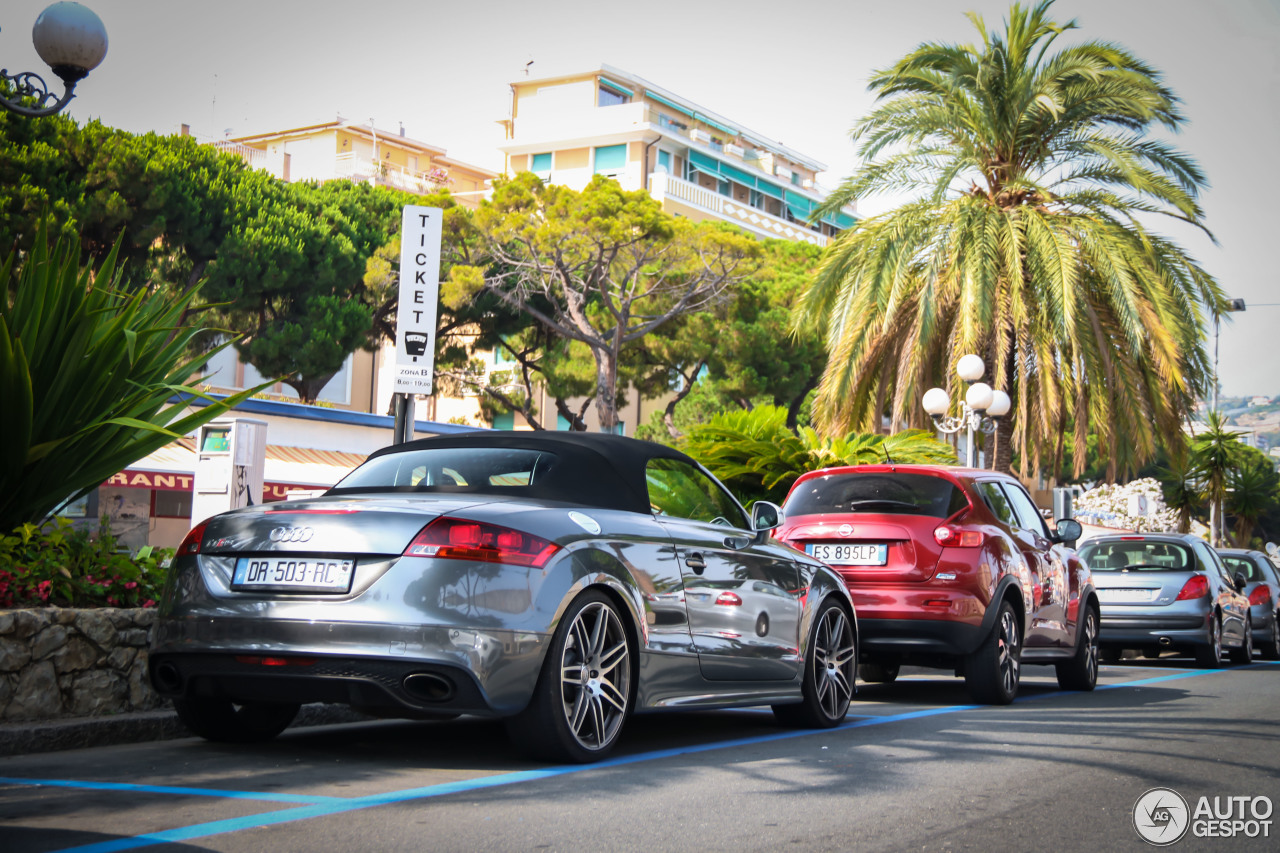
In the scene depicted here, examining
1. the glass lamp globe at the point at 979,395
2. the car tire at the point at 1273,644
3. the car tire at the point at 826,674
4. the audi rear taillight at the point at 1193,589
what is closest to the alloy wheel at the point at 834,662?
the car tire at the point at 826,674

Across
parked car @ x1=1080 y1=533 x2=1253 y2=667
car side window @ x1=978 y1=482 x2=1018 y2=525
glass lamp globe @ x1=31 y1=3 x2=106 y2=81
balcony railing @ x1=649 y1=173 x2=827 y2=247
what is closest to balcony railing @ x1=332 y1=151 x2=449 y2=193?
balcony railing @ x1=649 y1=173 x2=827 y2=247

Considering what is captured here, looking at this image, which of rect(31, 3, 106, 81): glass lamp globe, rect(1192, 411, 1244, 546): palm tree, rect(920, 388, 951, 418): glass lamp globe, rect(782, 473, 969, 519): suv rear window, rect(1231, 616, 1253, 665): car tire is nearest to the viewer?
rect(782, 473, 969, 519): suv rear window

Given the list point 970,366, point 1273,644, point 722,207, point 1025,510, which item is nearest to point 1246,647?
point 1273,644

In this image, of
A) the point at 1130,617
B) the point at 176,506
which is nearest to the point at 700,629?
the point at 1130,617

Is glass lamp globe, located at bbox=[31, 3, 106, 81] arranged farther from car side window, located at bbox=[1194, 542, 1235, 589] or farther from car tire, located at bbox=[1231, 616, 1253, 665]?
car tire, located at bbox=[1231, 616, 1253, 665]

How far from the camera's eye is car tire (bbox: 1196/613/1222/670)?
50.5 ft

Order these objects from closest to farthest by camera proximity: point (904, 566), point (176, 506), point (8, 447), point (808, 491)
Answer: point (8, 447), point (904, 566), point (808, 491), point (176, 506)

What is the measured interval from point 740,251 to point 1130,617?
29.0 meters

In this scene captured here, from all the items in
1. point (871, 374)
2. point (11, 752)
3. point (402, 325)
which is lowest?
point (11, 752)

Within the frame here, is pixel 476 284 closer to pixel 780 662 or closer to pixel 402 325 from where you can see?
pixel 402 325

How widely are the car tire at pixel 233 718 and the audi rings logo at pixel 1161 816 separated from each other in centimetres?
343

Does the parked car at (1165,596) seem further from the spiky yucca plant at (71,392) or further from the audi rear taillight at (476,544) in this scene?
the audi rear taillight at (476,544)

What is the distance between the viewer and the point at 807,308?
22906 mm

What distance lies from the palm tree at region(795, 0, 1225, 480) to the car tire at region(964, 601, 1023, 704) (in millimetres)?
10990
